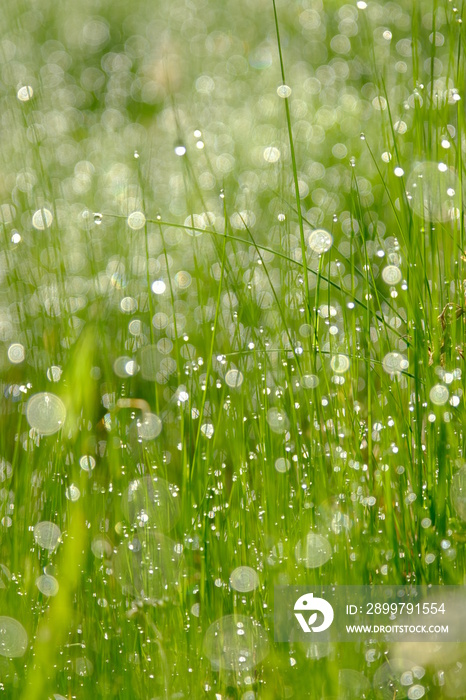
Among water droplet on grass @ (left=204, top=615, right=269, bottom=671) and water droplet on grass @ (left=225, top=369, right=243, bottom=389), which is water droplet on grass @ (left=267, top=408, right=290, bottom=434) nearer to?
water droplet on grass @ (left=225, top=369, right=243, bottom=389)

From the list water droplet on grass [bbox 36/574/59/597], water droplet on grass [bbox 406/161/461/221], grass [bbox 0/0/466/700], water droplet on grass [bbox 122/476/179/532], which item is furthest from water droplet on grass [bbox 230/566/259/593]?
water droplet on grass [bbox 406/161/461/221]

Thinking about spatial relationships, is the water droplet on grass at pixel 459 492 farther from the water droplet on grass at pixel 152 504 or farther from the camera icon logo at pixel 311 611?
the water droplet on grass at pixel 152 504

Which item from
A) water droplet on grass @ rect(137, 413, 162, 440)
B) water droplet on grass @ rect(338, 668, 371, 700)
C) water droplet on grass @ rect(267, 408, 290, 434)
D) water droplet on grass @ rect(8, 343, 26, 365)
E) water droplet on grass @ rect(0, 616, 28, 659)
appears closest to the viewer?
water droplet on grass @ rect(338, 668, 371, 700)

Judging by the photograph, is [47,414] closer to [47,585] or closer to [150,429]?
[150,429]

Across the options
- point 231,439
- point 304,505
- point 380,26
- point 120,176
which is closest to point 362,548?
point 304,505

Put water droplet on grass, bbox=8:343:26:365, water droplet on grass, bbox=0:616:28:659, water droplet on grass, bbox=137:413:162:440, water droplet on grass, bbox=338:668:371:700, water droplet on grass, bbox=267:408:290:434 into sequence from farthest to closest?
water droplet on grass, bbox=8:343:26:365 → water droplet on grass, bbox=137:413:162:440 → water droplet on grass, bbox=267:408:290:434 → water droplet on grass, bbox=0:616:28:659 → water droplet on grass, bbox=338:668:371:700

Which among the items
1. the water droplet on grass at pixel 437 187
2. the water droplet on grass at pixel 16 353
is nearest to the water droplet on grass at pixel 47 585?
the water droplet on grass at pixel 437 187

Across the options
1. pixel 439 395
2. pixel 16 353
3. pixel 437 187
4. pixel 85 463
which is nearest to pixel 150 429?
pixel 85 463
